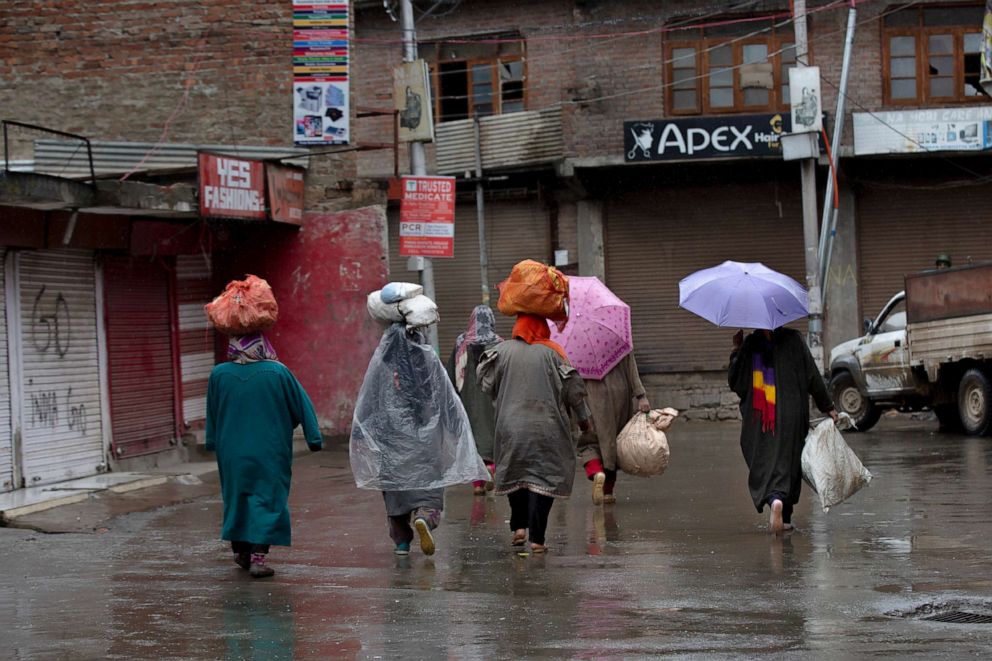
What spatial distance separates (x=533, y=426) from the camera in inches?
350

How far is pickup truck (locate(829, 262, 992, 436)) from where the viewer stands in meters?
17.5

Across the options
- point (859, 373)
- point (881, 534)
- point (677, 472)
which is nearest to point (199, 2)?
point (677, 472)

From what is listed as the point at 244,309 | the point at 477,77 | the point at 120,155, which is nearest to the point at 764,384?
the point at 244,309

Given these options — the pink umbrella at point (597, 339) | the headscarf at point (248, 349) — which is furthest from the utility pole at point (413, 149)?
the headscarf at point (248, 349)

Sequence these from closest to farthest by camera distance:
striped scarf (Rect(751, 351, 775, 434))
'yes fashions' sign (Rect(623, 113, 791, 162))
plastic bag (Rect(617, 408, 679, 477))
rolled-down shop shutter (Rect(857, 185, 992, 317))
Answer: striped scarf (Rect(751, 351, 775, 434)), plastic bag (Rect(617, 408, 679, 477)), 'yes fashions' sign (Rect(623, 113, 791, 162)), rolled-down shop shutter (Rect(857, 185, 992, 317))

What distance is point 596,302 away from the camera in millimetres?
11867

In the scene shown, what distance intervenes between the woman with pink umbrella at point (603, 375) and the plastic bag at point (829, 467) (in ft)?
6.80

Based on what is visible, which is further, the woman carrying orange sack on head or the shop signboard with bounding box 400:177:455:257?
the shop signboard with bounding box 400:177:455:257

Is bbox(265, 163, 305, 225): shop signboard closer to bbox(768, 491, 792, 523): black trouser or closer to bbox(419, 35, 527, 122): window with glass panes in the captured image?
bbox(768, 491, 792, 523): black trouser

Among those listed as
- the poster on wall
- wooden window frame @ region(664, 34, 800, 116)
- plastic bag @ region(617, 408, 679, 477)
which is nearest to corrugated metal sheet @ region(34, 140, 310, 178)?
the poster on wall

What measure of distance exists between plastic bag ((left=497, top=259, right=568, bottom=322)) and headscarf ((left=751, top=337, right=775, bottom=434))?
1.57 m

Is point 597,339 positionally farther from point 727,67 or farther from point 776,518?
point 727,67

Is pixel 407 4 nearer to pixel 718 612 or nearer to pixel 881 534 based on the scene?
pixel 881 534

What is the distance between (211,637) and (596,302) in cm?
609
